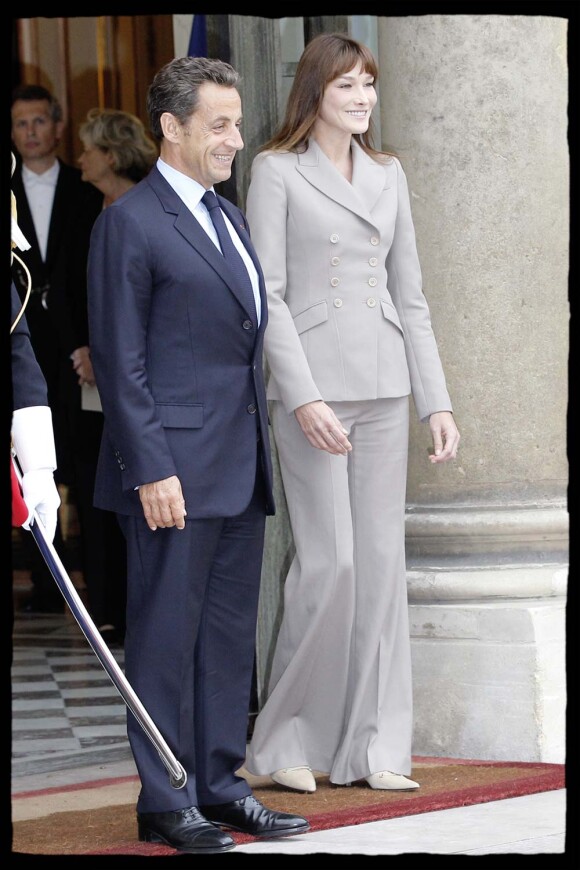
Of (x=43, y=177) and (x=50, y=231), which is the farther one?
(x=43, y=177)

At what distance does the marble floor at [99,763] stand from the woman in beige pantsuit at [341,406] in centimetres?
42

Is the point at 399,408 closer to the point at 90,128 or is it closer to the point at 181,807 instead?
the point at 181,807

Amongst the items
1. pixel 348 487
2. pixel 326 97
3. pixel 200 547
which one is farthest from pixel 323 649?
pixel 326 97

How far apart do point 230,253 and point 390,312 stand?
25.9 inches

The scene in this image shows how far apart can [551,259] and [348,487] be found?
100cm

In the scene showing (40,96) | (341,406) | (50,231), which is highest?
(40,96)

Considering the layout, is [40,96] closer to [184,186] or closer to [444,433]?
[444,433]

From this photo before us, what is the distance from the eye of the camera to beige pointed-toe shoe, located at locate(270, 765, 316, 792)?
446 cm

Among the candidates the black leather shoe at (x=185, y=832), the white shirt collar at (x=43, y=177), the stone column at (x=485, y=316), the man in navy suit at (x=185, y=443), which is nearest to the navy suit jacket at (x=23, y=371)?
the man in navy suit at (x=185, y=443)

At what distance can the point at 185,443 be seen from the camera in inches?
154

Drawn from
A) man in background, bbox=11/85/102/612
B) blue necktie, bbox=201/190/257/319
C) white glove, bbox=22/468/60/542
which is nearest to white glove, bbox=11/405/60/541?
white glove, bbox=22/468/60/542

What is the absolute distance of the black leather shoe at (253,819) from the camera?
12.9ft

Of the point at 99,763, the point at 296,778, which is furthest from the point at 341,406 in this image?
the point at 99,763

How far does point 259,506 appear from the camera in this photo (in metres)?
4.08
